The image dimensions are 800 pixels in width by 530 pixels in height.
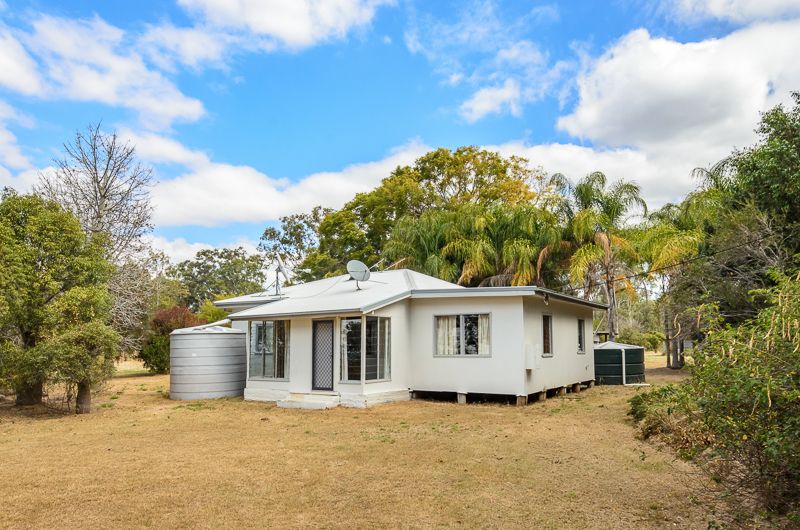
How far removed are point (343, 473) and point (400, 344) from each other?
7326mm

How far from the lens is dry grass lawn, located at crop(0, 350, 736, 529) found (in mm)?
5070

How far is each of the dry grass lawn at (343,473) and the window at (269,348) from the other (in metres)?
3.09

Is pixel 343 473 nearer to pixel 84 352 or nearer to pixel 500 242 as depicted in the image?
pixel 84 352

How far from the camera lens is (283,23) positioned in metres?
14.6

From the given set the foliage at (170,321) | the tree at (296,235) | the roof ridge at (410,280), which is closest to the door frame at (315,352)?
the roof ridge at (410,280)

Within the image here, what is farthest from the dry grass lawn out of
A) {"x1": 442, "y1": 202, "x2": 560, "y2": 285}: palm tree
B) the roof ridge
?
{"x1": 442, "y1": 202, "x2": 560, "y2": 285}: palm tree

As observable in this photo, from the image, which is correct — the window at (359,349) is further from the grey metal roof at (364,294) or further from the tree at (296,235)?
the tree at (296,235)

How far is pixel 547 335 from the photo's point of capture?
586 inches

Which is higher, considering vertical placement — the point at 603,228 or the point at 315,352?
the point at 603,228

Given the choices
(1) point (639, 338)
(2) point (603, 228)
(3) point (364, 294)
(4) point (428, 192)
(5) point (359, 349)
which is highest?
(4) point (428, 192)

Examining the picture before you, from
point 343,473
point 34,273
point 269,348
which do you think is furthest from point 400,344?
point 34,273

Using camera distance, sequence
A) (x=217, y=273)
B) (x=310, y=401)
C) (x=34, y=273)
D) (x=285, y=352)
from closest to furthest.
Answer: (x=34, y=273) → (x=310, y=401) → (x=285, y=352) → (x=217, y=273)

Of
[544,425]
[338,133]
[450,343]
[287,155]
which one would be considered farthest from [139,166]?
[544,425]

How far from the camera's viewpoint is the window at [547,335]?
14.7 meters
